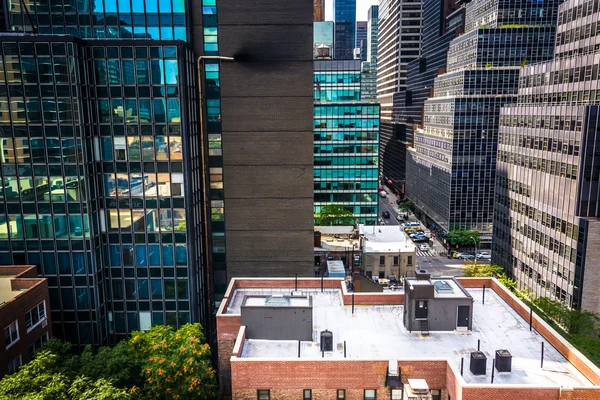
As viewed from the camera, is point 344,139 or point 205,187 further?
point 344,139

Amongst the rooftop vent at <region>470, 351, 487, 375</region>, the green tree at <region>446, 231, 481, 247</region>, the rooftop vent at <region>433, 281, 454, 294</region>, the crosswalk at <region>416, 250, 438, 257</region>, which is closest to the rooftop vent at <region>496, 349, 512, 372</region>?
the rooftop vent at <region>470, 351, 487, 375</region>

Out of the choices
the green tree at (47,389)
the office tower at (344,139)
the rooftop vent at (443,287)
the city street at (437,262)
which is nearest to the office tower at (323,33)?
the office tower at (344,139)

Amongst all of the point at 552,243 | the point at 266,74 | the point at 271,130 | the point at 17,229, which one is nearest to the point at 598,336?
the point at 552,243

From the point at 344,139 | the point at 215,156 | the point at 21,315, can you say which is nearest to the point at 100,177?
the point at 215,156

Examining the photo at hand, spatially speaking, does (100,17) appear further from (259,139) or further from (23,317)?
(23,317)

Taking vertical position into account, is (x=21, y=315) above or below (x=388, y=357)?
above

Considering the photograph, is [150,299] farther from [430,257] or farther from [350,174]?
[430,257]

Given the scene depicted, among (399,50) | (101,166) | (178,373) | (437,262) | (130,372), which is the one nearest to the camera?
(178,373)
